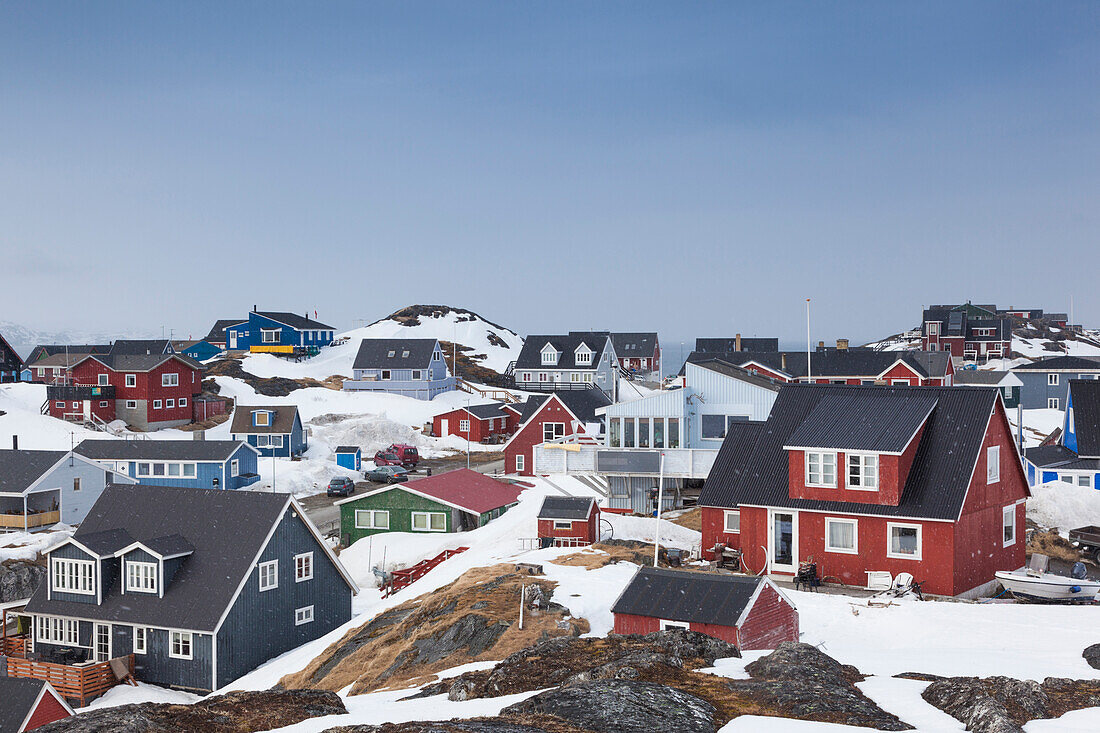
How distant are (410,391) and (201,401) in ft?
82.9

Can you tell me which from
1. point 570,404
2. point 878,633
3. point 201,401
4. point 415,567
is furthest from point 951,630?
point 201,401

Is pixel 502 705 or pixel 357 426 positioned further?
pixel 357 426

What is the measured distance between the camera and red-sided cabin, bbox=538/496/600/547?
39406 mm

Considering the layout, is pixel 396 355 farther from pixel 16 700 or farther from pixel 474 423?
pixel 16 700

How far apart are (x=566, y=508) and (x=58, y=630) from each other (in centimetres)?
2003

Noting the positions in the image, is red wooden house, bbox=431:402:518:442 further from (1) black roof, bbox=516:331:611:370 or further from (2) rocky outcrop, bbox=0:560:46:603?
(2) rocky outcrop, bbox=0:560:46:603

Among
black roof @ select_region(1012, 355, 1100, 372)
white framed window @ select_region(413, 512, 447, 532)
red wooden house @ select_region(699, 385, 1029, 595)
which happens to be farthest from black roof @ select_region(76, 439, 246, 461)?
black roof @ select_region(1012, 355, 1100, 372)

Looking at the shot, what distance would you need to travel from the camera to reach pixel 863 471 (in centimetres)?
3120

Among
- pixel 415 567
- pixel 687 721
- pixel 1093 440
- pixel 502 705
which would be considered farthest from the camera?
pixel 1093 440

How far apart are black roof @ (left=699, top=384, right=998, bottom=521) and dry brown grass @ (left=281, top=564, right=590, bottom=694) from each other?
8521 millimetres

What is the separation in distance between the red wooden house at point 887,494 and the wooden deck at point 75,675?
2178cm

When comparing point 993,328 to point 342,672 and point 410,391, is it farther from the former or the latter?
point 342,672

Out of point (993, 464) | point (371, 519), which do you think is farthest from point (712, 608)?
point (371, 519)

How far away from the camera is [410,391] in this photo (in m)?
109
